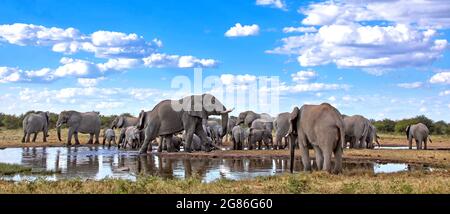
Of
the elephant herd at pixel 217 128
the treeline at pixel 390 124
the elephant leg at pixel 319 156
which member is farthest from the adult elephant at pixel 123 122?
the elephant leg at pixel 319 156

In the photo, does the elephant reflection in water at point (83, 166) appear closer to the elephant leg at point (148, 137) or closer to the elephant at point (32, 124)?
the elephant leg at point (148, 137)

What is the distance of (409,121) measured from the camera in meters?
74.8

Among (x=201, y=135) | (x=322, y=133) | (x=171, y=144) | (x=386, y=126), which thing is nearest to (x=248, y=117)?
(x=201, y=135)

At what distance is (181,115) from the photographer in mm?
29906

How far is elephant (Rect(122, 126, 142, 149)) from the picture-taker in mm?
35250

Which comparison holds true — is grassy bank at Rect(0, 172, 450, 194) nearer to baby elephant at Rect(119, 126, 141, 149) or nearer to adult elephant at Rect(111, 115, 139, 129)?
baby elephant at Rect(119, 126, 141, 149)

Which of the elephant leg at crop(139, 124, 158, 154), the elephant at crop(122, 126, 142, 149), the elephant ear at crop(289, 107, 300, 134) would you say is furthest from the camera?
the elephant at crop(122, 126, 142, 149)

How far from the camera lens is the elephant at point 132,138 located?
35.2 meters

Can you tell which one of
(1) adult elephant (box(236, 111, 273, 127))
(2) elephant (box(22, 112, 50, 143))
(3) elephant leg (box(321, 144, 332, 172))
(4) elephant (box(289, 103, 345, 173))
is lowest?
(3) elephant leg (box(321, 144, 332, 172))

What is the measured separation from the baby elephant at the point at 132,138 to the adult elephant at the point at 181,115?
5.03 meters

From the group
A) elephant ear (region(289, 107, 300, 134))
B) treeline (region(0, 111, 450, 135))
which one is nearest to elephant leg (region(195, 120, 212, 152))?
elephant ear (region(289, 107, 300, 134))
